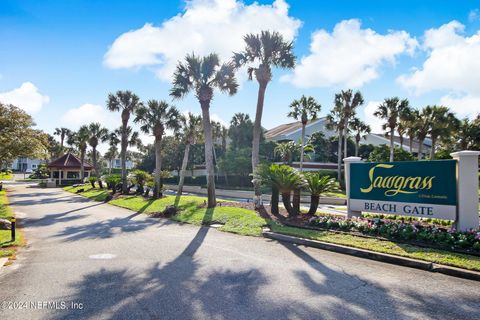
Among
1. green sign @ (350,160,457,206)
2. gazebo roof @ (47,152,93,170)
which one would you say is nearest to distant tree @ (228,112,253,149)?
gazebo roof @ (47,152,93,170)

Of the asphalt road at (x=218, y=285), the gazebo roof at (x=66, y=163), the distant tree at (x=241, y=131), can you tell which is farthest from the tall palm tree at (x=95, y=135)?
the asphalt road at (x=218, y=285)

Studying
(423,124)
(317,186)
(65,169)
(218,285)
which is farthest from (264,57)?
(65,169)

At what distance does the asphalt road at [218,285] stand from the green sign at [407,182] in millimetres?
3869

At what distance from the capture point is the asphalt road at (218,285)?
493cm

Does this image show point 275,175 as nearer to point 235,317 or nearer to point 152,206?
point 235,317

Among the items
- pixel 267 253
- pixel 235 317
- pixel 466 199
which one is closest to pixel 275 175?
pixel 267 253

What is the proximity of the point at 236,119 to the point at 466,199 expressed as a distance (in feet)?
124

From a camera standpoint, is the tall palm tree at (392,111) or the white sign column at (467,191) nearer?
the white sign column at (467,191)

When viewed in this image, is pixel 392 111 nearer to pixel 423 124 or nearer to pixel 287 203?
pixel 423 124

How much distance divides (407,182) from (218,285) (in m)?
7.82

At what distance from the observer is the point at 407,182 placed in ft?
34.5

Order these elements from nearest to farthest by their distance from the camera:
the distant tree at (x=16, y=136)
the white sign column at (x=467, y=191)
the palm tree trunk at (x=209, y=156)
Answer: the white sign column at (x=467, y=191)
the palm tree trunk at (x=209, y=156)
the distant tree at (x=16, y=136)

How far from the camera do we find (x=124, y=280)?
649cm

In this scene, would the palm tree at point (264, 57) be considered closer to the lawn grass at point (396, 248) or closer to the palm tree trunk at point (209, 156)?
the palm tree trunk at point (209, 156)
